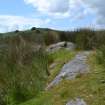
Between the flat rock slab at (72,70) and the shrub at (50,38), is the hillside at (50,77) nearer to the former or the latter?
the flat rock slab at (72,70)

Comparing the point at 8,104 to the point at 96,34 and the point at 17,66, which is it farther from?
the point at 96,34

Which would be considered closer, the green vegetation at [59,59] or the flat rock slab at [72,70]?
the flat rock slab at [72,70]

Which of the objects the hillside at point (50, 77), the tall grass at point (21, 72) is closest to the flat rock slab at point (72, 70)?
the hillside at point (50, 77)

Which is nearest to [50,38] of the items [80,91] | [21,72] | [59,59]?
[59,59]

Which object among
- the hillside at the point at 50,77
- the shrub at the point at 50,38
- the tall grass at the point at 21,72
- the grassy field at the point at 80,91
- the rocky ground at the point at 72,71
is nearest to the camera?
the grassy field at the point at 80,91

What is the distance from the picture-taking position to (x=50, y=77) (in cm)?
1104

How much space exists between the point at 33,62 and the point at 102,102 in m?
6.08

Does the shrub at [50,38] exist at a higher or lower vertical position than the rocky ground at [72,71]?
higher

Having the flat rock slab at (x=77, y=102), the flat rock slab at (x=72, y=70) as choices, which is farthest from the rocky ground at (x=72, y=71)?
the flat rock slab at (x=77, y=102)

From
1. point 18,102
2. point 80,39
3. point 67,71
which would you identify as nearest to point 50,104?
point 18,102

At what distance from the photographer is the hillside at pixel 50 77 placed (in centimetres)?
775

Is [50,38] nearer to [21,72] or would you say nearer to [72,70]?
[21,72]

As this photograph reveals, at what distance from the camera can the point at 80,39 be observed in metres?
17.6

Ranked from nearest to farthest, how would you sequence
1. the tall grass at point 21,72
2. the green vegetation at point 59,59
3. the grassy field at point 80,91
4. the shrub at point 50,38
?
the grassy field at point 80,91 → the tall grass at point 21,72 → the green vegetation at point 59,59 → the shrub at point 50,38
